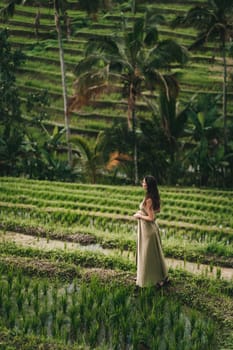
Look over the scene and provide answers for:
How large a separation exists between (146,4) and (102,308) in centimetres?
2121

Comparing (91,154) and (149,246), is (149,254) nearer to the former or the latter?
(149,246)

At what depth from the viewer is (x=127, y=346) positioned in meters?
5.79

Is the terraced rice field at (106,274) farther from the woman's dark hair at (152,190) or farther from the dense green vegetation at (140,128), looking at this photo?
the dense green vegetation at (140,128)

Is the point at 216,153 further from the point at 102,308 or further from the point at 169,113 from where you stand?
the point at 102,308

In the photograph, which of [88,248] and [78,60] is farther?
[78,60]

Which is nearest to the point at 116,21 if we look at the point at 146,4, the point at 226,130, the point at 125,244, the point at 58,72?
the point at 146,4

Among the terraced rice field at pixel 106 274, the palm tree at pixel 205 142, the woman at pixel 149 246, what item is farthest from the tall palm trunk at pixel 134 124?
the woman at pixel 149 246

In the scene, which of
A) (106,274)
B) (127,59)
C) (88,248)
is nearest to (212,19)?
(127,59)

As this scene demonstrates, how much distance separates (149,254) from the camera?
666 centimetres

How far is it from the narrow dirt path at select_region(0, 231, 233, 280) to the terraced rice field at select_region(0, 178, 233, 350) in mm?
15

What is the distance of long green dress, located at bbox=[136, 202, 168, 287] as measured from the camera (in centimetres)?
666

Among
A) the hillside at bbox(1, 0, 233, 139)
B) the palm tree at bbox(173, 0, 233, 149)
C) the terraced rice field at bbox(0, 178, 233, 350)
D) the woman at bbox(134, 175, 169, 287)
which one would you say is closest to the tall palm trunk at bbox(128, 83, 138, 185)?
Answer: the palm tree at bbox(173, 0, 233, 149)

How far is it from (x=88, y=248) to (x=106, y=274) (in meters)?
1.36

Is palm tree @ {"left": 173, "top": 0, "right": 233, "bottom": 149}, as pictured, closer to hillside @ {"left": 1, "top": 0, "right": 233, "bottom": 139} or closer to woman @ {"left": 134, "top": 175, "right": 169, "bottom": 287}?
hillside @ {"left": 1, "top": 0, "right": 233, "bottom": 139}
